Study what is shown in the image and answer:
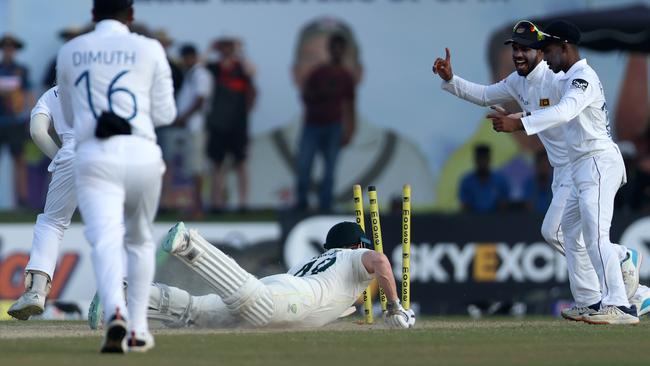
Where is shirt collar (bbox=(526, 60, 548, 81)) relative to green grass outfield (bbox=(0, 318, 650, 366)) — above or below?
above

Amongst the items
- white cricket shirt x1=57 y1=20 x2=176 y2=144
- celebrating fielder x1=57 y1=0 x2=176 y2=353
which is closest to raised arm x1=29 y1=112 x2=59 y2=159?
celebrating fielder x1=57 y1=0 x2=176 y2=353

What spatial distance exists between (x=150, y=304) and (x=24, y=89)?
9.33 meters

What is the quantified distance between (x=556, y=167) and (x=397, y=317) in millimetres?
1852

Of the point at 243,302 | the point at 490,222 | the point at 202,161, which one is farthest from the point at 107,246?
the point at 202,161

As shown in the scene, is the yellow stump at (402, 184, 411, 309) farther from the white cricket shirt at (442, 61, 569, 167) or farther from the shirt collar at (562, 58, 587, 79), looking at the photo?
the shirt collar at (562, 58, 587, 79)

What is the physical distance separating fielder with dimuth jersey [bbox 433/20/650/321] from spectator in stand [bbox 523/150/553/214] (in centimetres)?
646

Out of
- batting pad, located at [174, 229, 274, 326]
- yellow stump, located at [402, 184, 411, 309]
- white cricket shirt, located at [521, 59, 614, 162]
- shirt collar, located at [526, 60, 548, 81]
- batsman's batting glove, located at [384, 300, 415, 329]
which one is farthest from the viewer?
shirt collar, located at [526, 60, 548, 81]

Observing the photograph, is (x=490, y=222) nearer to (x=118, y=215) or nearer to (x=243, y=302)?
(x=243, y=302)

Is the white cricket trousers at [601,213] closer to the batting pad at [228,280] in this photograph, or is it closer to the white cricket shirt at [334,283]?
the white cricket shirt at [334,283]

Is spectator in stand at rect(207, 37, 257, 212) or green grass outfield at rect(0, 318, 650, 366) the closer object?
green grass outfield at rect(0, 318, 650, 366)

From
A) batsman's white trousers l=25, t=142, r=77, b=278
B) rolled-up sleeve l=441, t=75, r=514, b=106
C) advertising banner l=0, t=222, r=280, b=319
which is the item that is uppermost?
rolled-up sleeve l=441, t=75, r=514, b=106

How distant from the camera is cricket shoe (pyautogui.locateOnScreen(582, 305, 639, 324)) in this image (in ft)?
37.2

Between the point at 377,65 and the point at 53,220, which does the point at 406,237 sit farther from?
the point at 377,65

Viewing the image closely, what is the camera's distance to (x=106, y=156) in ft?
28.7
